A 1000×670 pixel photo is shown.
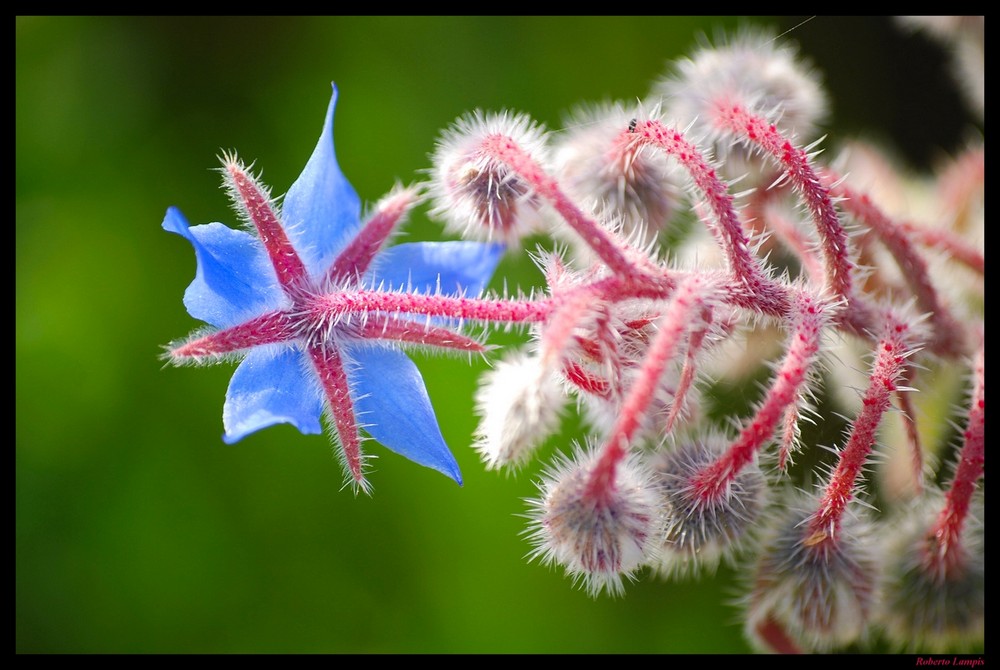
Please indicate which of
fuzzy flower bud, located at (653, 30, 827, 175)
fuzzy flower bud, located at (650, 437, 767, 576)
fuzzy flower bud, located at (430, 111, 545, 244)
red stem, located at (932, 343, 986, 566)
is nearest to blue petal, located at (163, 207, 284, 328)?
fuzzy flower bud, located at (430, 111, 545, 244)

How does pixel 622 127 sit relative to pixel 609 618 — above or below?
above

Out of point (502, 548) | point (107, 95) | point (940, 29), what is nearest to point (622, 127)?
point (940, 29)

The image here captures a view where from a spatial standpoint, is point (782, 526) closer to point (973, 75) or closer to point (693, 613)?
point (693, 613)

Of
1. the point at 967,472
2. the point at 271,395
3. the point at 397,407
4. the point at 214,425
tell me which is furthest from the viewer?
the point at 214,425

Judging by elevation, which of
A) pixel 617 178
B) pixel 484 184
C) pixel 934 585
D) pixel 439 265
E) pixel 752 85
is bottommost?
pixel 934 585

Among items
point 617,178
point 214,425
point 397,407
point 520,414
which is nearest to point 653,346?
point 520,414

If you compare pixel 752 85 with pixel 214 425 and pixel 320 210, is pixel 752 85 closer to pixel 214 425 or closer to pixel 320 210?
pixel 320 210
